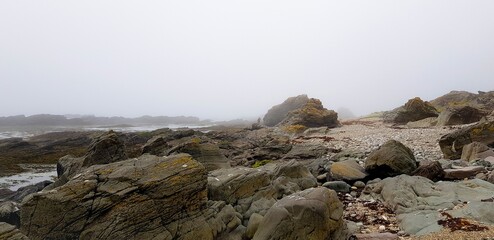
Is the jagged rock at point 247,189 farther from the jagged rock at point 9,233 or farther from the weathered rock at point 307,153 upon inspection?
the weathered rock at point 307,153

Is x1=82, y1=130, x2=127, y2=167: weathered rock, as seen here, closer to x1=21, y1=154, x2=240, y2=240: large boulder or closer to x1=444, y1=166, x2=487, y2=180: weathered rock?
x1=21, y1=154, x2=240, y2=240: large boulder

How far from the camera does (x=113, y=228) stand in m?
7.86

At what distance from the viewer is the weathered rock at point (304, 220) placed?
7617mm

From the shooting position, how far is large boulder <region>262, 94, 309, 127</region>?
250ft

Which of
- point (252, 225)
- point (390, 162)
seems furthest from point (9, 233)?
point (390, 162)

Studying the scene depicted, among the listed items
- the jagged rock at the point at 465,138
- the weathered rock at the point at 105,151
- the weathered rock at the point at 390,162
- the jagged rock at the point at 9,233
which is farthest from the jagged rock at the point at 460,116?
the jagged rock at the point at 9,233

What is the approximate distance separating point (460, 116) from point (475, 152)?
19.6 m

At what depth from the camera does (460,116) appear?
33094 millimetres

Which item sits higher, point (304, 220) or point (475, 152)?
point (475, 152)

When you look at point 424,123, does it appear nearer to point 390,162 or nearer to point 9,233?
point 390,162

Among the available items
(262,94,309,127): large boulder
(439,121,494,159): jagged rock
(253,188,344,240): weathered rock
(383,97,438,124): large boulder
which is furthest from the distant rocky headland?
(262,94,309,127): large boulder

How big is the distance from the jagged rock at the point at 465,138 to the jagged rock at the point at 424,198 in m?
8.15

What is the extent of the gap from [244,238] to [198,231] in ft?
4.09

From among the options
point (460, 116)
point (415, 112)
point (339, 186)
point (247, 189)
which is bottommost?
point (339, 186)
